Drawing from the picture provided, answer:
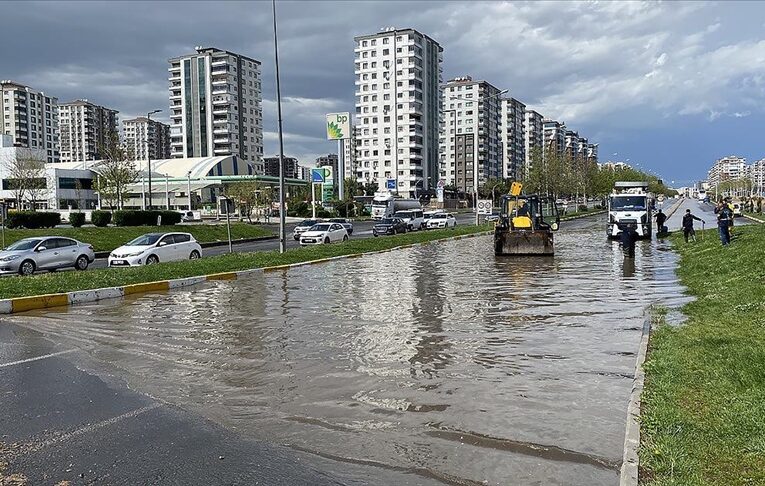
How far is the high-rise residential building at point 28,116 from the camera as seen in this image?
157 m

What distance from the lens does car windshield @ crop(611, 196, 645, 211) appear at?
34781 millimetres

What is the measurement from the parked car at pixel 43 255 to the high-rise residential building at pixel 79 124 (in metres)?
167

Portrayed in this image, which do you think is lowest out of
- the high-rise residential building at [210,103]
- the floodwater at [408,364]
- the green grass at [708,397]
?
the floodwater at [408,364]

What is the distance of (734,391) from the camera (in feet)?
20.5

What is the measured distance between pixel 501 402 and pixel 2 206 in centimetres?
2671

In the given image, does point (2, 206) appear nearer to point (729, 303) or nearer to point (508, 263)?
point (508, 263)

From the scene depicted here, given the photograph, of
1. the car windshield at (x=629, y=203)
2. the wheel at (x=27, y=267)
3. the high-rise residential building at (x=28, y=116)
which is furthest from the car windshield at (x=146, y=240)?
the high-rise residential building at (x=28, y=116)

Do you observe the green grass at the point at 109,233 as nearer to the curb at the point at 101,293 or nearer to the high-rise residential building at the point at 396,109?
the curb at the point at 101,293

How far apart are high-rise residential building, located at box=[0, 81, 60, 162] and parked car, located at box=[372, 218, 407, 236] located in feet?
423

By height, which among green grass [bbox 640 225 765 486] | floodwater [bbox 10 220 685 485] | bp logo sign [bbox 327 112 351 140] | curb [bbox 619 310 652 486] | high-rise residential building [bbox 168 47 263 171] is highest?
high-rise residential building [bbox 168 47 263 171]

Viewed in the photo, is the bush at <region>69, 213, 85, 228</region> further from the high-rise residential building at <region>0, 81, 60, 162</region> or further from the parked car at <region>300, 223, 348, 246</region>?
the high-rise residential building at <region>0, 81, 60, 162</region>

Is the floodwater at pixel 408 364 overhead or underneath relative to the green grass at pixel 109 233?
underneath

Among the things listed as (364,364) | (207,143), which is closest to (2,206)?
(364,364)

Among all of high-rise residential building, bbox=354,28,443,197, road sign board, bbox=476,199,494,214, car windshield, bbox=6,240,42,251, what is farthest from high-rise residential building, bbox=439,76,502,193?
car windshield, bbox=6,240,42,251
